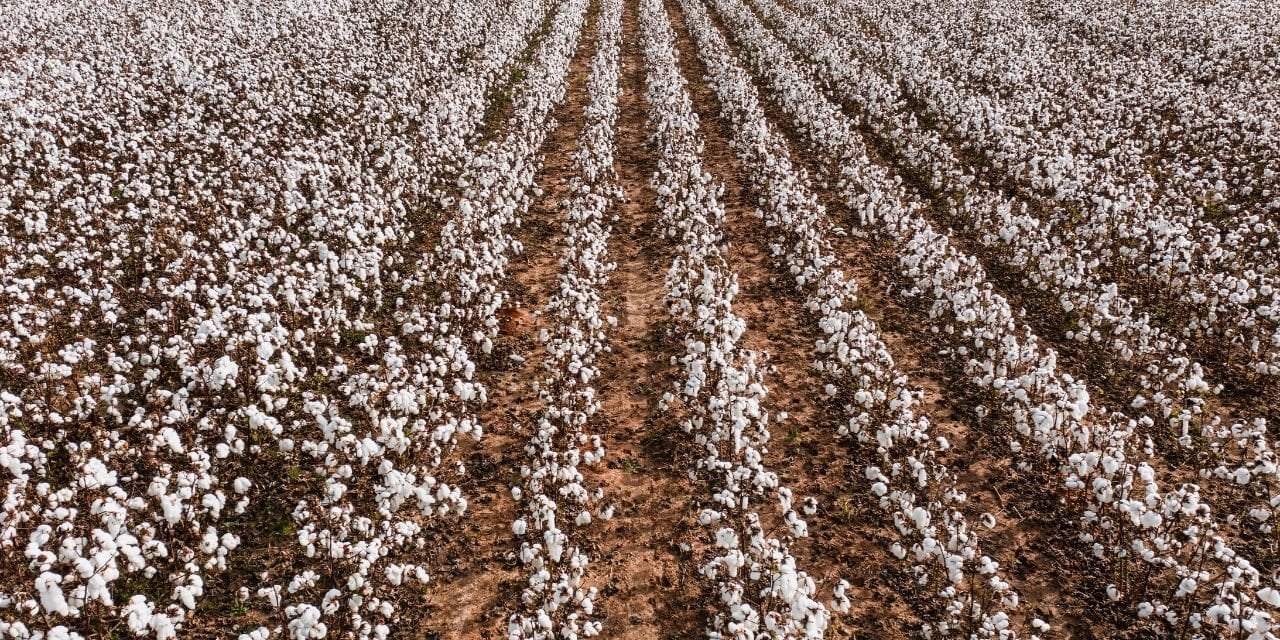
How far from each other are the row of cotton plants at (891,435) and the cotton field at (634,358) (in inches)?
3.5

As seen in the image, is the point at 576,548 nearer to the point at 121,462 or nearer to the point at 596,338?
the point at 596,338

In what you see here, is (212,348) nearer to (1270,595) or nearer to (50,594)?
(50,594)

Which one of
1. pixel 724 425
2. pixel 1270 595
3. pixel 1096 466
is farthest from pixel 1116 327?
pixel 724 425

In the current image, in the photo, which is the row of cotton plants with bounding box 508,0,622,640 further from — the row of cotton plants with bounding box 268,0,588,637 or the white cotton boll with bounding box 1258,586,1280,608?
the white cotton boll with bounding box 1258,586,1280,608

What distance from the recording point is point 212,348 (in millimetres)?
10578

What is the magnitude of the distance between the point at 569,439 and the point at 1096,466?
21.4 feet

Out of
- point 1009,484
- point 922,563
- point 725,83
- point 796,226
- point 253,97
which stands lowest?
point 922,563

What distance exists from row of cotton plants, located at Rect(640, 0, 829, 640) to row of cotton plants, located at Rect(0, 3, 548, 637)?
3079mm

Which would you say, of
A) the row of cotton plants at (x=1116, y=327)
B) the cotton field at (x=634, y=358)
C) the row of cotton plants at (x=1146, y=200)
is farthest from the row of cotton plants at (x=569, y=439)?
the row of cotton plants at (x=1146, y=200)

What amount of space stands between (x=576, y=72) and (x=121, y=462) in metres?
24.1

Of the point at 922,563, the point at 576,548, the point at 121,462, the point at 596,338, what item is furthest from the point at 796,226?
the point at 121,462

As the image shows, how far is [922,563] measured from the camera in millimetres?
7949

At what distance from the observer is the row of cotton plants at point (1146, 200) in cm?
1174

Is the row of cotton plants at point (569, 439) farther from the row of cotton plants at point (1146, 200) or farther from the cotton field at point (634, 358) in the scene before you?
the row of cotton plants at point (1146, 200)
